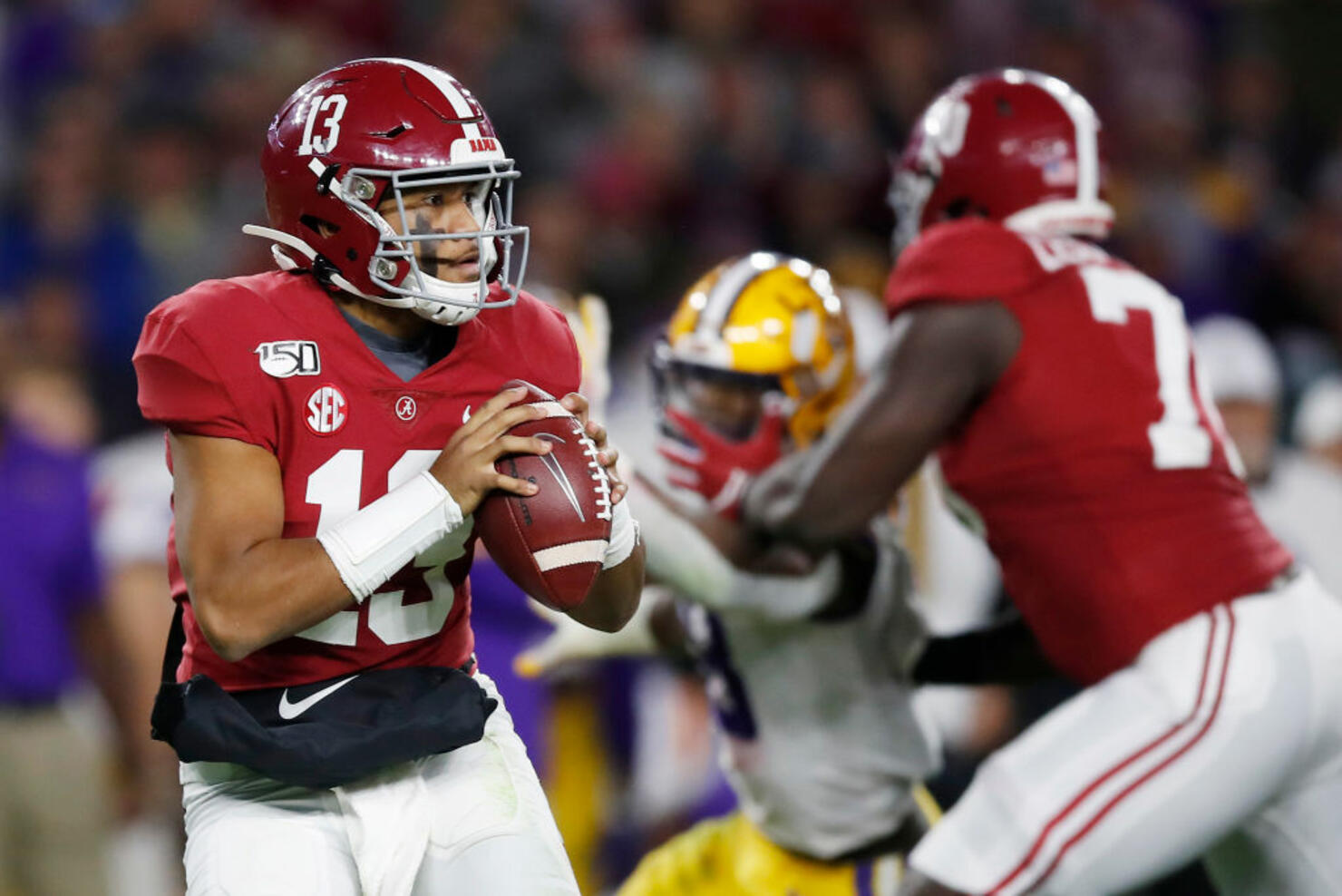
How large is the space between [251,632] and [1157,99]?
7.74 metres

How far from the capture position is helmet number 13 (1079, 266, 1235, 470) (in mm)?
3340

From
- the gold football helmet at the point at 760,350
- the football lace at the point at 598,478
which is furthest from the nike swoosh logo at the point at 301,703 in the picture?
the gold football helmet at the point at 760,350

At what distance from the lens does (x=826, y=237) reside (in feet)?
26.2

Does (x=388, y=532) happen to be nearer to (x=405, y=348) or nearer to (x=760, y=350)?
(x=405, y=348)

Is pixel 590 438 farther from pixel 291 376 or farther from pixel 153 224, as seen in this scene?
pixel 153 224

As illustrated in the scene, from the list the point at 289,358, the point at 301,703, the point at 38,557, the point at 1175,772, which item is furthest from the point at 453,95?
the point at 38,557

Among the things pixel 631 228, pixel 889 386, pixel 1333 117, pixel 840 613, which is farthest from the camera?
pixel 1333 117

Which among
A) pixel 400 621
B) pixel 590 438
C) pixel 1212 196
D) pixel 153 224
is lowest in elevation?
pixel 1212 196

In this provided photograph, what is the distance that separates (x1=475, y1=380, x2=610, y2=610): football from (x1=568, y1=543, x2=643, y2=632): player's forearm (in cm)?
16

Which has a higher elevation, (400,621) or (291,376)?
(291,376)

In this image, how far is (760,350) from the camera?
154 inches

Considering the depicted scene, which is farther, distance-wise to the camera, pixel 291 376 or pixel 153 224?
pixel 153 224

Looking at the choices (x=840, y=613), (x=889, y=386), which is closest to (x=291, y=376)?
(x=889, y=386)

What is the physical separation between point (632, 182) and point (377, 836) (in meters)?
5.59
